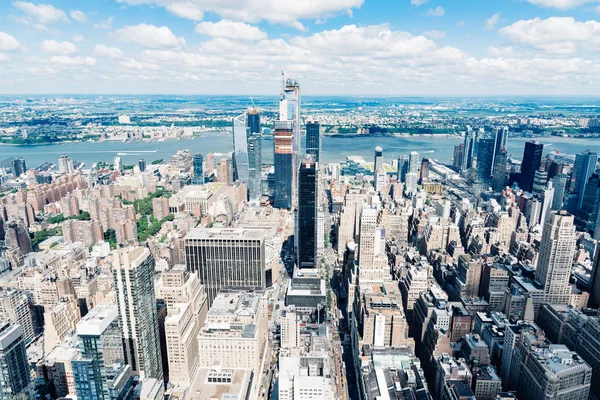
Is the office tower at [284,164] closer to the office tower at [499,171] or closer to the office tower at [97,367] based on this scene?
the office tower at [499,171]

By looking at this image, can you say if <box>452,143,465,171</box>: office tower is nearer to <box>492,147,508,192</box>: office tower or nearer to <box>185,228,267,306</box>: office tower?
<box>492,147,508,192</box>: office tower

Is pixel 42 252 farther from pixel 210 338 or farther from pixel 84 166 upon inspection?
pixel 84 166

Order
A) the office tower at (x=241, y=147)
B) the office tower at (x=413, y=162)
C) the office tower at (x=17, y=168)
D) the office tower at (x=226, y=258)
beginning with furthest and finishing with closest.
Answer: the office tower at (x=17, y=168) → the office tower at (x=413, y=162) → the office tower at (x=241, y=147) → the office tower at (x=226, y=258)

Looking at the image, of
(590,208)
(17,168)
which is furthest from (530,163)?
(17,168)

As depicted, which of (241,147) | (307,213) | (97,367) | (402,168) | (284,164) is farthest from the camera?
(402,168)

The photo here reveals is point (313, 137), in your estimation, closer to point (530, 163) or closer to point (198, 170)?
point (198, 170)

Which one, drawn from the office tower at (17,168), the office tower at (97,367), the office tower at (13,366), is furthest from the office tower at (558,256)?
the office tower at (17,168)
